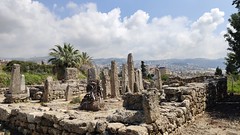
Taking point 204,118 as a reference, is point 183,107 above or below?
above

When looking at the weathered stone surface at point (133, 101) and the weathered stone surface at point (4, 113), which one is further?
the weathered stone surface at point (4, 113)

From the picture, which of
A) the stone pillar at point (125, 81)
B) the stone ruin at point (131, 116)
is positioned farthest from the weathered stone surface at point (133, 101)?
the stone pillar at point (125, 81)

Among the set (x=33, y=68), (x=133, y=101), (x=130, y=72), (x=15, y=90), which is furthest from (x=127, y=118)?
(x=33, y=68)

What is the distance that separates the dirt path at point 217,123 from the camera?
30.2 ft

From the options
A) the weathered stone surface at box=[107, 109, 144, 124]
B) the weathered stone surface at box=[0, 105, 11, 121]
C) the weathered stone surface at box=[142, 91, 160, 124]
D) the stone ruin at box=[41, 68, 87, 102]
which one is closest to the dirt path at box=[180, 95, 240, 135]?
the weathered stone surface at box=[142, 91, 160, 124]

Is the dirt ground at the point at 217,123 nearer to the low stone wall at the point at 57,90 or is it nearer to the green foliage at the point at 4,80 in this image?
the low stone wall at the point at 57,90

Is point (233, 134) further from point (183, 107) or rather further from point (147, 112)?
point (147, 112)

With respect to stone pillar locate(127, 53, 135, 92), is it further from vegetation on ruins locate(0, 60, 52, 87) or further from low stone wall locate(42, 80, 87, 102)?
vegetation on ruins locate(0, 60, 52, 87)

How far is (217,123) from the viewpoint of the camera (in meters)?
10.4

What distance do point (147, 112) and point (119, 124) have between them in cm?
78

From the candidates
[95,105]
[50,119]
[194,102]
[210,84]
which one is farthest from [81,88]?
[50,119]

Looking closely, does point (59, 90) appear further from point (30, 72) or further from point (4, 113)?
point (30, 72)

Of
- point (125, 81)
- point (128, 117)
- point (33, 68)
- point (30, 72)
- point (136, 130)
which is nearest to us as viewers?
point (136, 130)

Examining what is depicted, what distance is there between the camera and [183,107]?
31.4 feet
